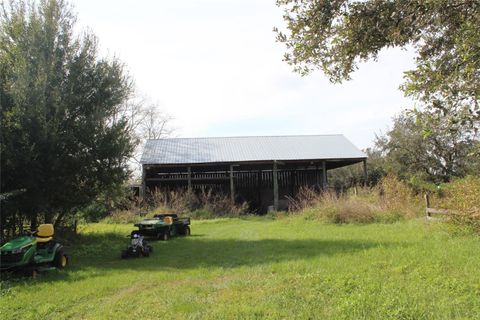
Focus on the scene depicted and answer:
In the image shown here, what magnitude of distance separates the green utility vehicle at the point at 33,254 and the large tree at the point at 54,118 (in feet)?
5.65

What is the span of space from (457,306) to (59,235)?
1097 centimetres

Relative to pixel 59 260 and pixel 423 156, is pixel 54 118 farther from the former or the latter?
pixel 423 156

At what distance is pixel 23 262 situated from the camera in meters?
8.14

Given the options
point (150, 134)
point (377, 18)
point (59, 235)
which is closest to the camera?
point (377, 18)

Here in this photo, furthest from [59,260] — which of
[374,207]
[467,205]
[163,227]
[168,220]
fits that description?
[374,207]

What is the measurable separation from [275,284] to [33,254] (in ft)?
15.6

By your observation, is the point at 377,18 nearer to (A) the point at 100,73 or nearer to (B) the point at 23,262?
(B) the point at 23,262

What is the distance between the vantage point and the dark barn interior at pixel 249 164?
89.1 feet

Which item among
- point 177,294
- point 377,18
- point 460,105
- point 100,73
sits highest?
point 100,73

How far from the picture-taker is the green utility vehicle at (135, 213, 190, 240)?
13680 millimetres

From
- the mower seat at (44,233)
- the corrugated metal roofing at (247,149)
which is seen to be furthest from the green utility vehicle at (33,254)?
the corrugated metal roofing at (247,149)

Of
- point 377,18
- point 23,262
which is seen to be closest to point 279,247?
point 23,262

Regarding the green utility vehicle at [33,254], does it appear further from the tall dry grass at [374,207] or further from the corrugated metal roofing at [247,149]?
the corrugated metal roofing at [247,149]

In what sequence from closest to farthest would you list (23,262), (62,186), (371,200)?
(23,262), (62,186), (371,200)
